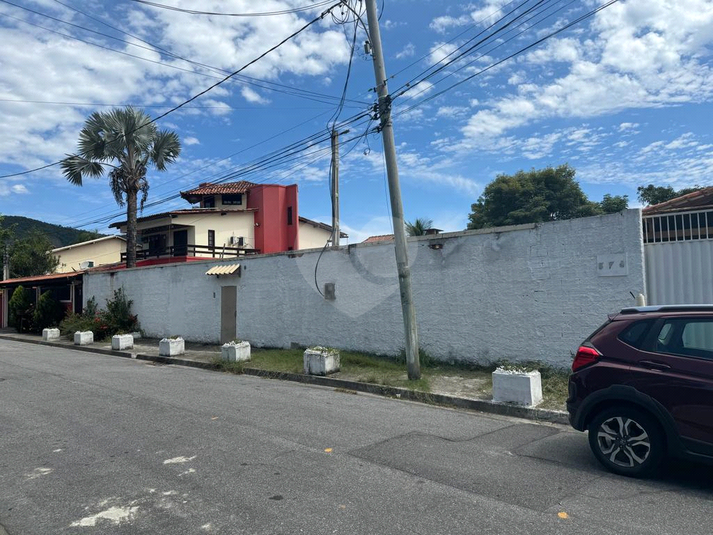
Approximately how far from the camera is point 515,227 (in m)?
10.2

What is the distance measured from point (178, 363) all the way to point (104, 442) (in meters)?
8.63

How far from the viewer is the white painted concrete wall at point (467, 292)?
9219 millimetres

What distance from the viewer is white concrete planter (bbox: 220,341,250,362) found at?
42.8 feet

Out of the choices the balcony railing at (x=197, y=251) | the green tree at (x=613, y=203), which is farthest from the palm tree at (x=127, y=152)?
the green tree at (x=613, y=203)

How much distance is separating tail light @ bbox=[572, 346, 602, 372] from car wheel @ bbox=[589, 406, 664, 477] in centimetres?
49

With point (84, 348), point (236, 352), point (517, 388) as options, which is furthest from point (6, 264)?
point (517, 388)

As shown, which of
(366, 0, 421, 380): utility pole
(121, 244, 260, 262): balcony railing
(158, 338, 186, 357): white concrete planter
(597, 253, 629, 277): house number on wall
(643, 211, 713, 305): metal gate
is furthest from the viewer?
(121, 244, 260, 262): balcony railing

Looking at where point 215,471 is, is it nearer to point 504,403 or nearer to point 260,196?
point 504,403

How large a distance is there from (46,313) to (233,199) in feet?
48.7

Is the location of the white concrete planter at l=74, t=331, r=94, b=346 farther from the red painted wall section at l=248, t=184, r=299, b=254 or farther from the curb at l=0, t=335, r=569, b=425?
the red painted wall section at l=248, t=184, r=299, b=254

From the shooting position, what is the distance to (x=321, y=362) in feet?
35.6

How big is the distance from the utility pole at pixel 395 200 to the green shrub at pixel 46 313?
22.7 m

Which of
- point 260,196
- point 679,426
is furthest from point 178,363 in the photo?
point 260,196

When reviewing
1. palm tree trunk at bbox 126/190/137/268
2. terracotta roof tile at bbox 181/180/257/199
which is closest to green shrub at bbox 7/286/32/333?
palm tree trunk at bbox 126/190/137/268
